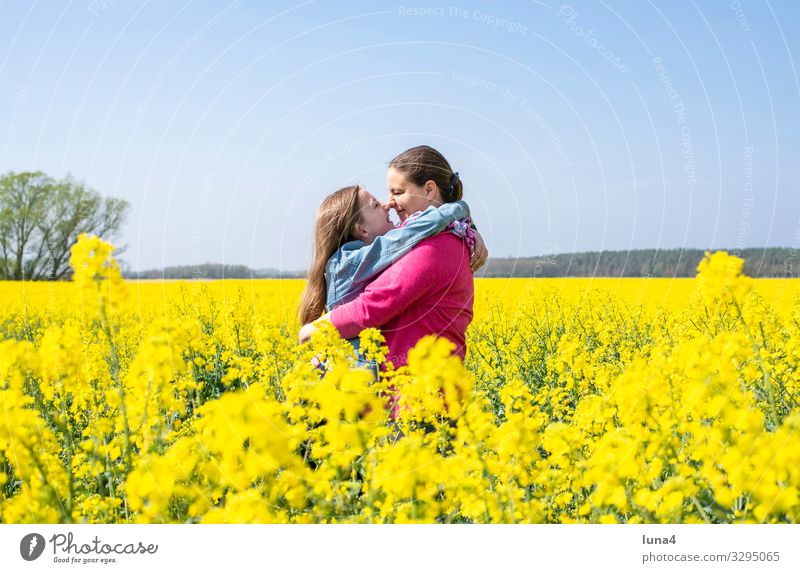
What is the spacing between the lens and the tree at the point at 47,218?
15.7 ft

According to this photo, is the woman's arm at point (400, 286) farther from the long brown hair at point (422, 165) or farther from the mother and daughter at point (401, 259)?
the long brown hair at point (422, 165)

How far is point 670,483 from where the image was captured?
2266 mm

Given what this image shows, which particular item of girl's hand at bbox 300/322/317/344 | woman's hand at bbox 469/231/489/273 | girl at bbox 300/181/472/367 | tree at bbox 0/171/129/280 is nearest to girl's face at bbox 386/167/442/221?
girl at bbox 300/181/472/367

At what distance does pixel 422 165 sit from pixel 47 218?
136 inches

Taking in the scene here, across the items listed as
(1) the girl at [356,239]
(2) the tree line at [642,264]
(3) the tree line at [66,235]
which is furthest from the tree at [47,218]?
(2) the tree line at [642,264]

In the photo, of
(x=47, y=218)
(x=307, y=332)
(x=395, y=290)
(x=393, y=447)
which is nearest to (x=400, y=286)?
(x=395, y=290)

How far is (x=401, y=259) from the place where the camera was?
3.23 metres

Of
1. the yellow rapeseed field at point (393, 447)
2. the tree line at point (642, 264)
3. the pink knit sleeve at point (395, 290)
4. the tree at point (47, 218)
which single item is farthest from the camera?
the tree at point (47, 218)

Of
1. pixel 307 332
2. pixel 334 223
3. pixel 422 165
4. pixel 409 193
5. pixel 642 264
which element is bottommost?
pixel 307 332

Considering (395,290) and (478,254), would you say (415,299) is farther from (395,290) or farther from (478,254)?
(478,254)

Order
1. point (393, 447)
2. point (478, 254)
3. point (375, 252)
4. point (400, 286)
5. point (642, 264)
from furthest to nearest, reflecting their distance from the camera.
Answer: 1. point (642, 264)
2. point (478, 254)
3. point (375, 252)
4. point (400, 286)
5. point (393, 447)

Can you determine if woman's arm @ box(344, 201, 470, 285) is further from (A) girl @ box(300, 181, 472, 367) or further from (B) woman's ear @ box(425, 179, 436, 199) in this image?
(B) woman's ear @ box(425, 179, 436, 199)

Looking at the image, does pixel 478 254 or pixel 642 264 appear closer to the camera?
pixel 478 254
